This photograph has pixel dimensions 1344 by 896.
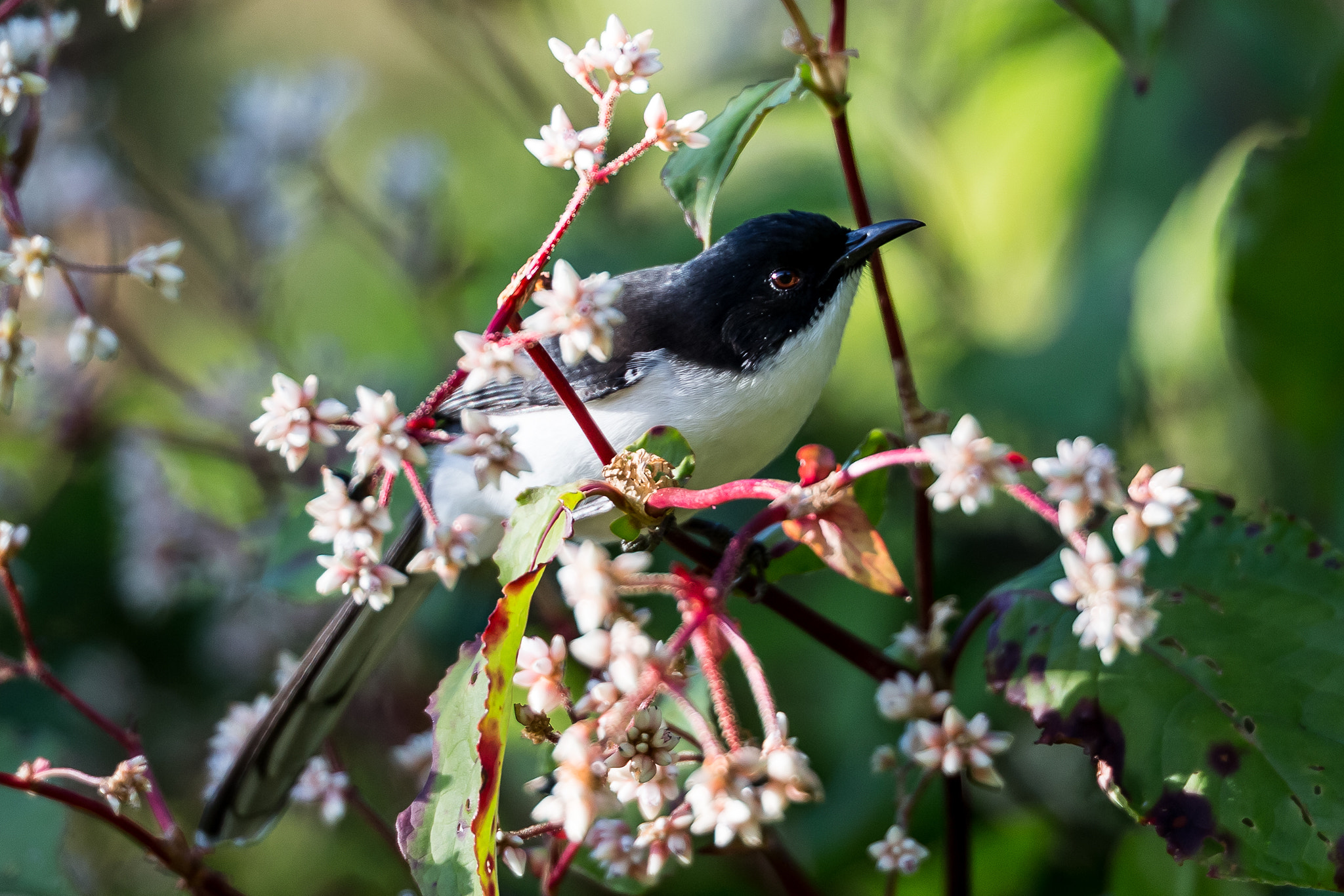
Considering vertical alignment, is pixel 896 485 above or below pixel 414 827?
above

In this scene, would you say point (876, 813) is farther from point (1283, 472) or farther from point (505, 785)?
point (1283, 472)

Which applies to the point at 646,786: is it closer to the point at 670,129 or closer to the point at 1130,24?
the point at 670,129

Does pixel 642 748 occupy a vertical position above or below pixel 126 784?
above

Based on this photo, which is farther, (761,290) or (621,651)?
(761,290)

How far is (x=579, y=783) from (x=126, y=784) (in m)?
0.65

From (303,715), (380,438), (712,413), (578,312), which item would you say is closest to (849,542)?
(578,312)

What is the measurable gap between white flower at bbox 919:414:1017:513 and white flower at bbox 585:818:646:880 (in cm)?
59

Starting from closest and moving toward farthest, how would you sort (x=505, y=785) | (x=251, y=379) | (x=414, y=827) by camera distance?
(x=414, y=827) → (x=505, y=785) → (x=251, y=379)

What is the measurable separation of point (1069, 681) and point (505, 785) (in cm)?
164

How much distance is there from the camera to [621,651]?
93cm

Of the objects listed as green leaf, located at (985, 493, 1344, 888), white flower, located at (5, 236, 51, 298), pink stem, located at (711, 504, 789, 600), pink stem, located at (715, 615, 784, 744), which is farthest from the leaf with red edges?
white flower, located at (5, 236, 51, 298)

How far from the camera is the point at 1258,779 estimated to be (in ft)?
3.90

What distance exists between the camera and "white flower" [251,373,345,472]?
1062 mm

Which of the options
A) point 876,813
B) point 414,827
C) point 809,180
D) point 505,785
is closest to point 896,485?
point 809,180
